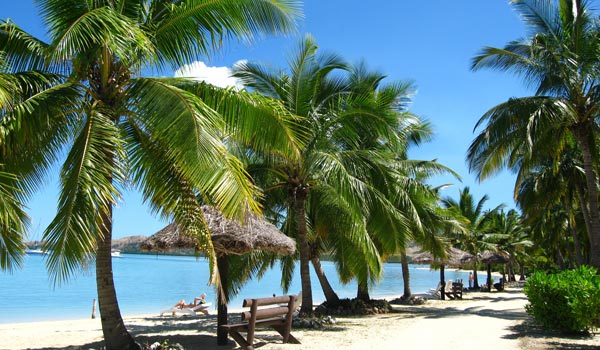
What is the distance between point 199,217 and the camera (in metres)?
7.45

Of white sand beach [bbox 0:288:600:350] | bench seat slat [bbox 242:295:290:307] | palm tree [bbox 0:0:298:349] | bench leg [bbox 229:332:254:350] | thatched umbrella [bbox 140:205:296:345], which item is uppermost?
palm tree [bbox 0:0:298:349]

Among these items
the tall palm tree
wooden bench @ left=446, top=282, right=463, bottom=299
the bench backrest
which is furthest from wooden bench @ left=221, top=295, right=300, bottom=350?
wooden bench @ left=446, top=282, right=463, bottom=299

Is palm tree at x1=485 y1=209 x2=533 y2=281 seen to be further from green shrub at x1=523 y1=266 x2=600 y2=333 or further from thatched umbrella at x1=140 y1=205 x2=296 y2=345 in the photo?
thatched umbrella at x1=140 y1=205 x2=296 y2=345

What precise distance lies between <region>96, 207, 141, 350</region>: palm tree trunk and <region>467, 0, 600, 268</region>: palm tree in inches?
429

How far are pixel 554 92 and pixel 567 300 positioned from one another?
791cm

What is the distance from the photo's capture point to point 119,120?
7.63 meters

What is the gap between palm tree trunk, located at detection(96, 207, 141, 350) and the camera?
7684 mm

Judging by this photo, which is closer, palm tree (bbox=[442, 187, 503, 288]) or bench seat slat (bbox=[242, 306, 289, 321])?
bench seat slat (bbox=[242, 306, 289, 321])

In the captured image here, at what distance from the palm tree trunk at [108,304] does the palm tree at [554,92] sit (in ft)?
35.8

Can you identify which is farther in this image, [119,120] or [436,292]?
[436,292]

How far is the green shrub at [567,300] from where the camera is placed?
9.01 m

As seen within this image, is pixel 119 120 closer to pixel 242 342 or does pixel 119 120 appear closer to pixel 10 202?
pixel 10 202

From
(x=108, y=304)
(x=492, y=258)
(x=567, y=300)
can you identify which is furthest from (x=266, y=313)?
(x=492, y=258)

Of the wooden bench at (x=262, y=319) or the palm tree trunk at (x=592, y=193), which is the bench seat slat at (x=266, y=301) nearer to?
the wooden bench at (x=262, y=319)
